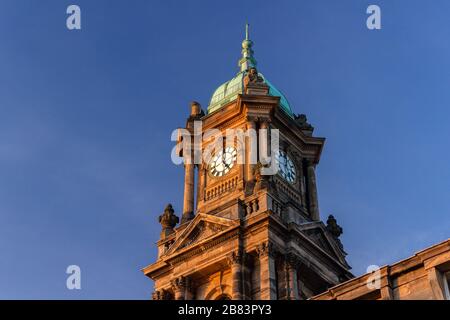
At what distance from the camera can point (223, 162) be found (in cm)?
5744

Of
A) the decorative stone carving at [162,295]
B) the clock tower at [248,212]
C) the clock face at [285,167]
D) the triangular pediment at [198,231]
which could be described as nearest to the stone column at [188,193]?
the clock tower at [248,212]

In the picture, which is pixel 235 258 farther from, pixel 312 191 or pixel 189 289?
pixel 312 191

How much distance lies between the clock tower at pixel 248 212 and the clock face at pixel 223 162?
7 centimetres

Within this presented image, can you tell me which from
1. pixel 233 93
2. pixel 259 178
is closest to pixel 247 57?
pixel 233 93

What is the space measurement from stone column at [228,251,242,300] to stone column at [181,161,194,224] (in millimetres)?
7102

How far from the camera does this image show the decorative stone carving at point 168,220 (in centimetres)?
5547

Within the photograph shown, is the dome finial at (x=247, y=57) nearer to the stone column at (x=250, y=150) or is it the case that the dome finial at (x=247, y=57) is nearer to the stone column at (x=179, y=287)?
the stone column at (x=250, y=150)

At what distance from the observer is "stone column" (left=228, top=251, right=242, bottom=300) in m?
47.5

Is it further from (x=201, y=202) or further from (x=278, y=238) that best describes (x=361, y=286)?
(x=201, y=202)

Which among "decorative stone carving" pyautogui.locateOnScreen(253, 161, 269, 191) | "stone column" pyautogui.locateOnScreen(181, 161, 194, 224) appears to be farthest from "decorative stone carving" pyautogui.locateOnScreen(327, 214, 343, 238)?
"stone column" pyautogui.locateOnScreen(181, 161, 194, 224)

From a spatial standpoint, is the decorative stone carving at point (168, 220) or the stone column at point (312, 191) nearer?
Answer: the decorative stone carving at point (168, 220)
